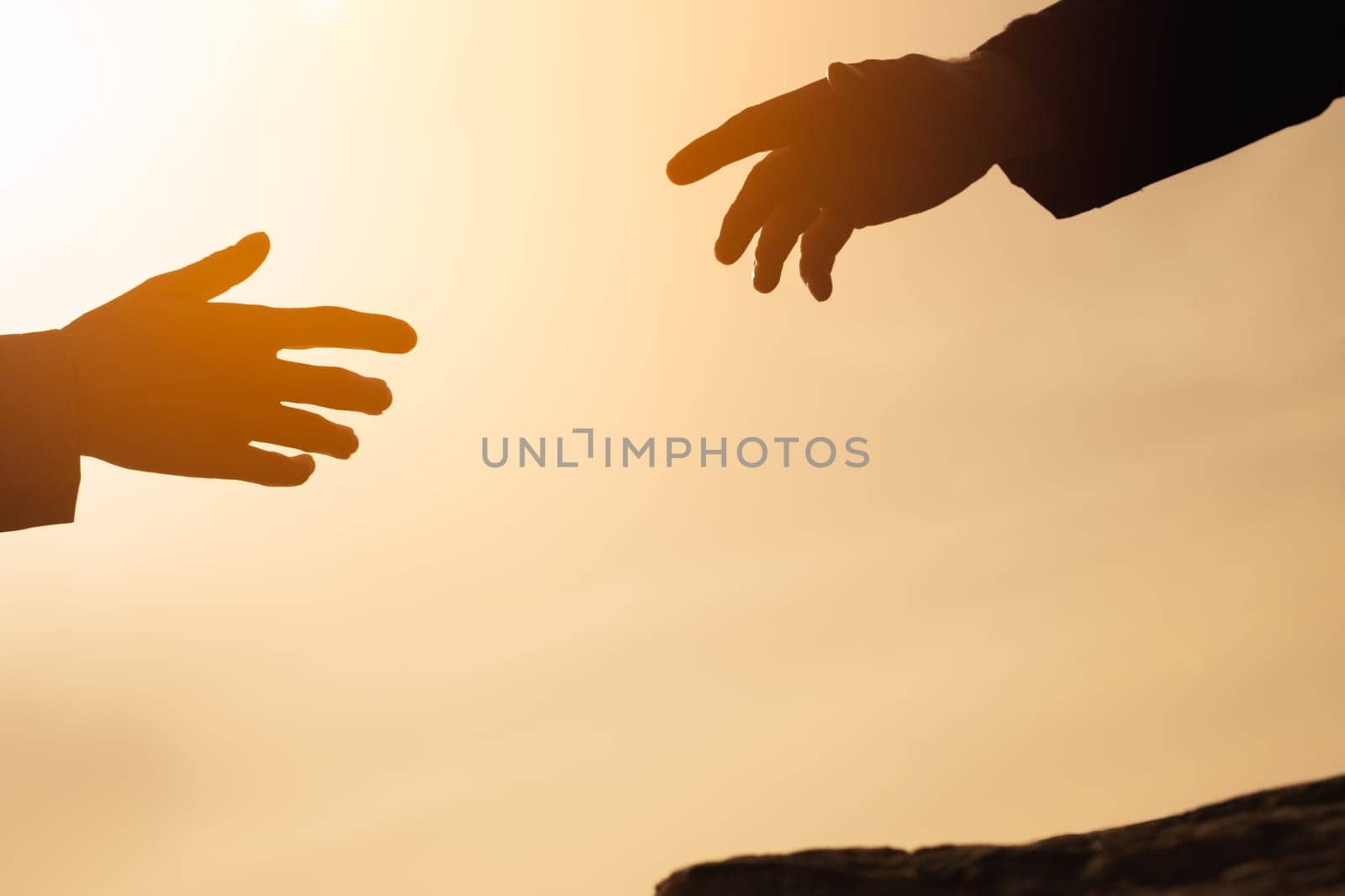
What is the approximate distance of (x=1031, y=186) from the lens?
1644 mm

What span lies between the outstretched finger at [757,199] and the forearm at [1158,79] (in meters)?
0.41

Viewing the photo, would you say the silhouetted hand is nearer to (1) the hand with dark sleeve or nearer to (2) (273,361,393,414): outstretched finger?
(1) the hand with dark sleeve

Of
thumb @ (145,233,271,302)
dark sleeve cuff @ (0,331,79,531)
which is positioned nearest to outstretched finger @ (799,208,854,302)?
thumb @ (145,233,271,302)

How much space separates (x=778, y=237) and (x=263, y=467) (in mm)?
856

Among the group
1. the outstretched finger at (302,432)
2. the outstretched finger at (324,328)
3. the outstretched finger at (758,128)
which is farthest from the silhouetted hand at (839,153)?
the outstretched finger at (302,432)

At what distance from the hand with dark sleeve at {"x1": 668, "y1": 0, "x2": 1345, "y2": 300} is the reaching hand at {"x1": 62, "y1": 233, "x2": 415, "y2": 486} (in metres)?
0.60

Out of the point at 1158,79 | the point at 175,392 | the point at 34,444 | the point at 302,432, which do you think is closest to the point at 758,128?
the point at 1158,79

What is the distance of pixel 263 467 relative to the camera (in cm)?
143

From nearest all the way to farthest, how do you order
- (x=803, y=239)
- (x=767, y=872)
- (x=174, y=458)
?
(x=174, y=458), (x=803, y=239), (x=767, y=872)

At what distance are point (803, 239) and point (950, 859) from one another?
1.11 metres

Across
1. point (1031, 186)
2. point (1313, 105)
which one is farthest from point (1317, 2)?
point (1031, 186)

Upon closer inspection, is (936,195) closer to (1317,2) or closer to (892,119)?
(892,119)

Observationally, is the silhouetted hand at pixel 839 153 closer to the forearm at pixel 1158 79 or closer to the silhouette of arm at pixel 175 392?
the forearm at pixel 1158 79

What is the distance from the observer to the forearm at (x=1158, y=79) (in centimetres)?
152
